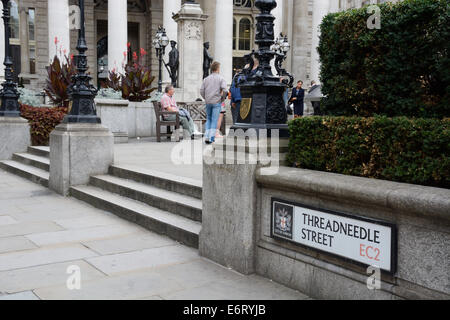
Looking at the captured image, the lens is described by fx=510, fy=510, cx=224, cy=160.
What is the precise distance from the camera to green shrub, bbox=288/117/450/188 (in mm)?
3740

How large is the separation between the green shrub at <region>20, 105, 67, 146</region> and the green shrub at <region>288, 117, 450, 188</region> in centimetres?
1016

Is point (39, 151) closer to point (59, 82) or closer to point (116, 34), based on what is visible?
point (59, 82)

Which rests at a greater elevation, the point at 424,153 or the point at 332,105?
the point at 332,105

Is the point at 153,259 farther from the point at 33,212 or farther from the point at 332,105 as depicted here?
the point at 33,212

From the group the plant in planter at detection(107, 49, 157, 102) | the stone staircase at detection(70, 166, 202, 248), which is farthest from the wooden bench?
the stone staircase at detection(70, 166, 202, 248)

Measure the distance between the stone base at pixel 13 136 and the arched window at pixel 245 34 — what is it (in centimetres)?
3260

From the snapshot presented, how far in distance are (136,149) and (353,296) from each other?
9627mm

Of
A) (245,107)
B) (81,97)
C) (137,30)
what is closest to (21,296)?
(245,107)

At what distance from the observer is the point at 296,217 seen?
14.6 ft

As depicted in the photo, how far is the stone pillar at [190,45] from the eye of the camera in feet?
61.3

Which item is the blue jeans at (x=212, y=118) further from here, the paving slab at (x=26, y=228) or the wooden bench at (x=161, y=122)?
the paving slab at (x=26, y=228)

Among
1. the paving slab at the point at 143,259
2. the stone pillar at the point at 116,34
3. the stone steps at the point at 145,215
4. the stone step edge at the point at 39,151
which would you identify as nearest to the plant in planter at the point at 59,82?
the stone step edge at the point at 39,151

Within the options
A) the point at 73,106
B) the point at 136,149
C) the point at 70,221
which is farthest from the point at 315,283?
the point at 136,149
